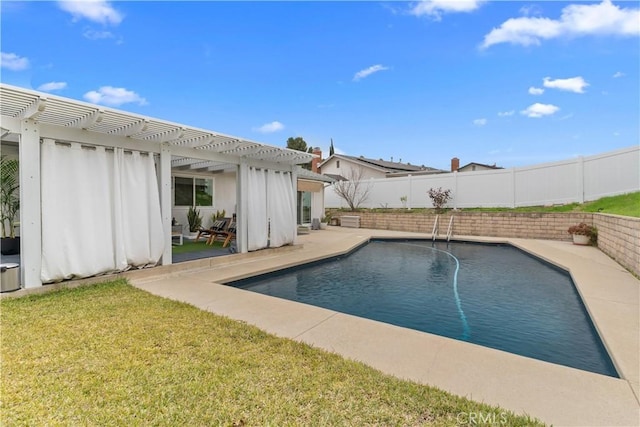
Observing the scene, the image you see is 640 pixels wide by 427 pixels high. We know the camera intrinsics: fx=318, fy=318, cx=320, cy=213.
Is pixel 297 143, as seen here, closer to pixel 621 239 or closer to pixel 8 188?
pixel 8 188

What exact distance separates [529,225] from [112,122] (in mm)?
22158

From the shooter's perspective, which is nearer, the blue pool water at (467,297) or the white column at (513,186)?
the blue pool water at (467,297)

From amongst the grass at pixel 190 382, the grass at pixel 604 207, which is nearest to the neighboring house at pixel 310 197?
the grass at pixel 604 207

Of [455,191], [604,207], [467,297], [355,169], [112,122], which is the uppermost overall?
[355,169]

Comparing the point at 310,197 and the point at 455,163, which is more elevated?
the point at 455,163

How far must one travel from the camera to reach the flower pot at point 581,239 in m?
16.2

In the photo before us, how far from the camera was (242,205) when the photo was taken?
42.1 ft

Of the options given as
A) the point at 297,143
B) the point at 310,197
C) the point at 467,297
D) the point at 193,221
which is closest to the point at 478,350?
the point at 467,297

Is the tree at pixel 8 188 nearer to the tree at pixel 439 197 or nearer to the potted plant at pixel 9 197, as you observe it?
the potted plant at pixel 9 197

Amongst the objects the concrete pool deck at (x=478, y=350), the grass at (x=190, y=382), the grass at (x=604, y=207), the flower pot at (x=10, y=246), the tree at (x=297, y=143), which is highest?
the tree at (x=297, y=143)

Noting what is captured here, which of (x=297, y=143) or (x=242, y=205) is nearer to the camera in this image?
(x=242, y=205)

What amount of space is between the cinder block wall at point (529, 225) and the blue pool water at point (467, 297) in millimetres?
2151

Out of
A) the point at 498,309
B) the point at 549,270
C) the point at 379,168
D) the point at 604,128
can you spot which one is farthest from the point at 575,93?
the point at 379,168

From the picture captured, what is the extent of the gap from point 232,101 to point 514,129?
24.1 metres
